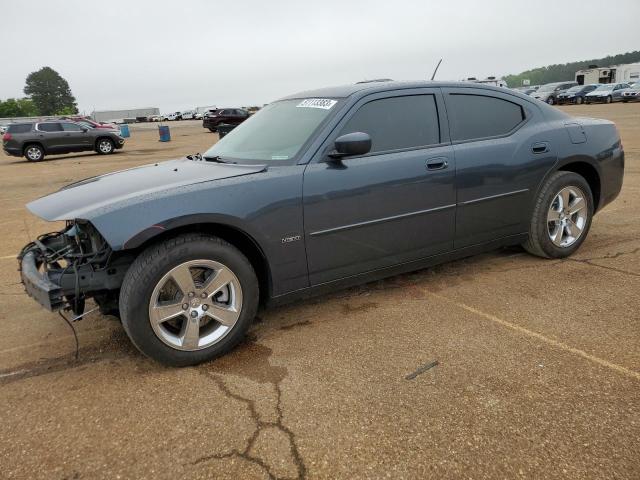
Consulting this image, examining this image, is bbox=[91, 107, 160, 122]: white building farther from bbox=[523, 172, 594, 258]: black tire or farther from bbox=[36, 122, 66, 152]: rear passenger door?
bbox=[523, 172, 594, 258]: black tire

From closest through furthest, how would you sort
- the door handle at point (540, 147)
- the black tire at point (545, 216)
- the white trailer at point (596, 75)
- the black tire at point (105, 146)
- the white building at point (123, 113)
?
the door handle at point (540, 147) < the black tire at point (545, 216) < the black tire at point (105, 146) < the white trailer at point (596, 75) < the white building at point (123, 113)

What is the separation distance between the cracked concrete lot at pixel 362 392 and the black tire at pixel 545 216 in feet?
1.39

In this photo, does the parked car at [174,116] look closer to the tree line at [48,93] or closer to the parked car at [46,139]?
the tree line at [48,93]

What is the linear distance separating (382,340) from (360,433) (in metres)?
0.92

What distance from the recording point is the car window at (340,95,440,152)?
3.38 meters

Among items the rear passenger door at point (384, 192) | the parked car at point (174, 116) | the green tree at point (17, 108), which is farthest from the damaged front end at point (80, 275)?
the green tree at point (17, 108)

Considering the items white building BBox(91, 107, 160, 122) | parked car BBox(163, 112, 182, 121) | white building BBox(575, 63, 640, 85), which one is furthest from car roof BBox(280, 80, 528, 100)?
white building BBox(91, 107, 160, 122)

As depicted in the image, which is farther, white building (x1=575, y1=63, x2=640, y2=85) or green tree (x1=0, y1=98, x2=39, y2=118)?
green tree (x1=0, y1=98, x2=39, y2=118)

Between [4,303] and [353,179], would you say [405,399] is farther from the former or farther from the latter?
[4,303]

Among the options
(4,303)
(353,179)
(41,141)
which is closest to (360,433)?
(353,179)

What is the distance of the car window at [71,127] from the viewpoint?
18797 millimetres

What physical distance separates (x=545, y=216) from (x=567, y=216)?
0.32 meters

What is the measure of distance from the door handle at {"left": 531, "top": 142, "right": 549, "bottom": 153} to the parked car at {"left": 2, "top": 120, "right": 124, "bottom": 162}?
18863mm

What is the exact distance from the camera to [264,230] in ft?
9.55
